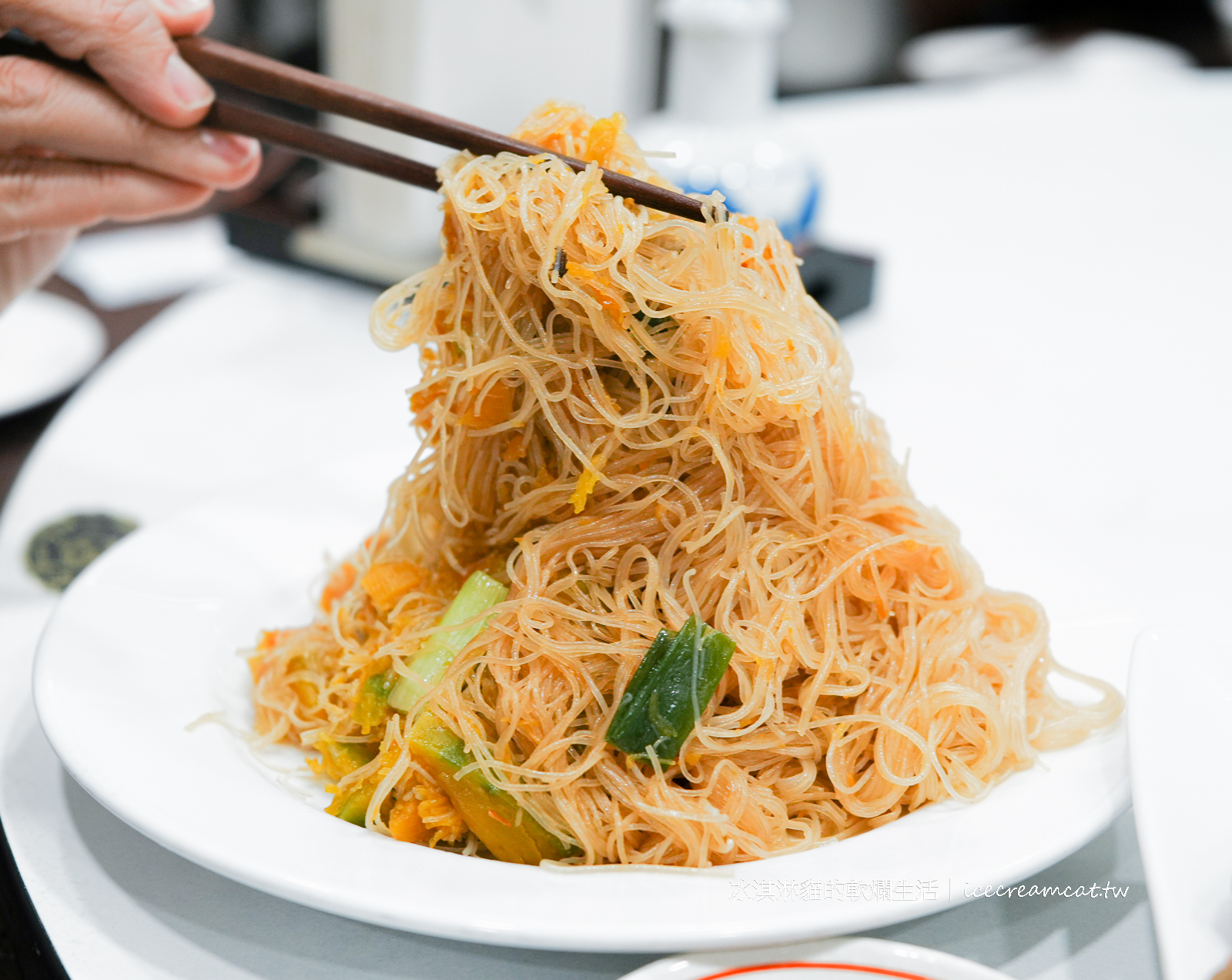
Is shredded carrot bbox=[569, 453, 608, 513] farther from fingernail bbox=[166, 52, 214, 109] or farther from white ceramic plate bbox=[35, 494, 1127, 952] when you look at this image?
fingernail bbox=[166, 52, 214, 109]

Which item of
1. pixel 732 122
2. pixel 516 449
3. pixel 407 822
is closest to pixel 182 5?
pixel 516 449

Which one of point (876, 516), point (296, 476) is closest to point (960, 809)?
point (876, 516)

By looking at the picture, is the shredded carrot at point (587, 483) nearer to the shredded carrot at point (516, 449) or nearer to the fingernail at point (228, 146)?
the shredded carrot at point (516, 449)

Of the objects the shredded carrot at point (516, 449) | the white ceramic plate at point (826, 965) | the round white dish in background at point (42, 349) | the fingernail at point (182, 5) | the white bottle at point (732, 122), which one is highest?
the fingernail at point (182, 5)

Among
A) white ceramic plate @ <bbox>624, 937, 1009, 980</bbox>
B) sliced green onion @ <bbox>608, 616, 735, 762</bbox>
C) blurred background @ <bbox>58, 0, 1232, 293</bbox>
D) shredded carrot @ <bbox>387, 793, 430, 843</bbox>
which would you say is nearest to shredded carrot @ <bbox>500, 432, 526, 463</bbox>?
sliced green onion @ <bbox>608, 616, 735, 762</bbox>

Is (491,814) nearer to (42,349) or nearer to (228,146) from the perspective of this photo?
(228,146)

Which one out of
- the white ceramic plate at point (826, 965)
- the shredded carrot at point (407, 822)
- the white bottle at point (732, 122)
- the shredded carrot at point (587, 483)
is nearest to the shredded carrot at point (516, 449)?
the shredded carrot at point (587, 483)
